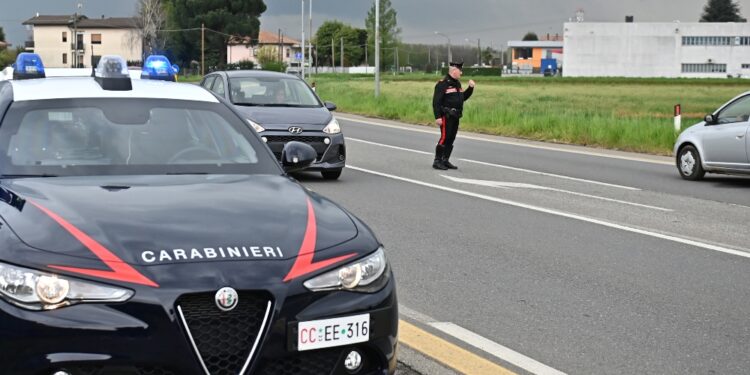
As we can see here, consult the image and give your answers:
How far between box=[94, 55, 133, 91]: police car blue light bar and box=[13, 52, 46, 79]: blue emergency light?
1158 millimetres

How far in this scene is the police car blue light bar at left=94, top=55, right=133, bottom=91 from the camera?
586 centimetres

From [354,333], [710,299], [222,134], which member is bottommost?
[710,299]

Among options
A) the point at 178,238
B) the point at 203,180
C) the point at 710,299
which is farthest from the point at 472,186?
the point at 178,238

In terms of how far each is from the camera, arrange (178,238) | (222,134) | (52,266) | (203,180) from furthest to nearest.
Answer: (222,134) < (203,180) < (178,238) < (52,266)

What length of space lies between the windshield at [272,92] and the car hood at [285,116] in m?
0.49

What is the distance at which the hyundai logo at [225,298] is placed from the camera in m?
3.75

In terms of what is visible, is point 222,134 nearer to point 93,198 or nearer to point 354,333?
point 93,198

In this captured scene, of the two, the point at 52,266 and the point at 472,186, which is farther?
the point at 472,186

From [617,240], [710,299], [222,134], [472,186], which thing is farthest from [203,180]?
[472,186]

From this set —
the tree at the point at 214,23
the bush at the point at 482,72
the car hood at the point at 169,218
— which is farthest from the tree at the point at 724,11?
the car hood at the point at 169,218

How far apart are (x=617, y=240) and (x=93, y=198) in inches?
263

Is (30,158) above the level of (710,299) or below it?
above

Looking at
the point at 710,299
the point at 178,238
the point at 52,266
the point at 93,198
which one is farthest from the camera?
the point at 710,299

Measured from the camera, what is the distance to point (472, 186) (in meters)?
15.0
